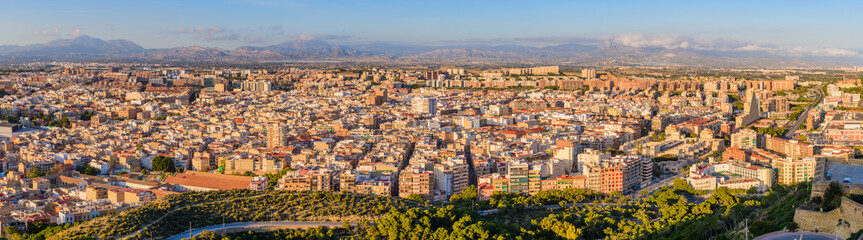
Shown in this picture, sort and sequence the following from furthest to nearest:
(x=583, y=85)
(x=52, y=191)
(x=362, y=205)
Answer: (x=583, y=85) < (x=52, y=191) < (x=362, y=205)

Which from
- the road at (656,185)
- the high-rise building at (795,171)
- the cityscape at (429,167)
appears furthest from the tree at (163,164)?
the high-rise building at (795,171)

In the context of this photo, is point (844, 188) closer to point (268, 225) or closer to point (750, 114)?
point (268, 225)

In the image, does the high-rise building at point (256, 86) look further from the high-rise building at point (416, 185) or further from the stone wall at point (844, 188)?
the stone wall at point (844, 188)

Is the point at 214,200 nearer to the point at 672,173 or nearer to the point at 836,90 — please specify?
the point at 672,173

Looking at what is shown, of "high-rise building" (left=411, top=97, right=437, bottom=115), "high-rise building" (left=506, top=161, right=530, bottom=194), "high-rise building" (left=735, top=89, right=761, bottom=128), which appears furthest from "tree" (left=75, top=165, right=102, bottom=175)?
"high-rise building" (left=735, top=89, right=761, bottom=128)

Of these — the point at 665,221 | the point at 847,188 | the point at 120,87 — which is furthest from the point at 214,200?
the point at 120,87

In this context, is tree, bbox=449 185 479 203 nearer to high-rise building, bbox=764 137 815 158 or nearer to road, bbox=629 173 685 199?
road, bbox=629 173 685 199

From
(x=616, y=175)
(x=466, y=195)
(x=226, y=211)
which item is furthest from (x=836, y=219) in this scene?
(x=226, y=211)
